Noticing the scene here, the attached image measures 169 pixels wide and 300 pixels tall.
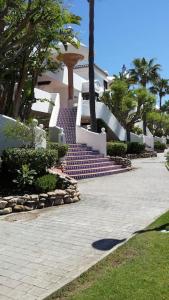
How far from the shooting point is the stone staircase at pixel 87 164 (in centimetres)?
1720

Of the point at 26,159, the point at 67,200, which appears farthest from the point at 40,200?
the point at 26,159

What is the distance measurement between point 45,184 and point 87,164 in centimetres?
745

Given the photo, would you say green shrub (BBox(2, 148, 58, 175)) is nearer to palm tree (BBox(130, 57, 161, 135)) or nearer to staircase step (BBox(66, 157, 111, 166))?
staircase step (BBox(66, 157, 111, 166))

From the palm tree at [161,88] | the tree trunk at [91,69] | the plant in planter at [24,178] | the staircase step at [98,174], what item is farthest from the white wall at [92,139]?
the palm tree at [161,88]

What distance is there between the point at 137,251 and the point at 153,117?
36.7 meters

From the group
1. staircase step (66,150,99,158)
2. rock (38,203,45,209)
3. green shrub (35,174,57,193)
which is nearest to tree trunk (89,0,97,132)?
staircase step (66,150,99,158)

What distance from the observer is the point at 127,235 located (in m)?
7.80

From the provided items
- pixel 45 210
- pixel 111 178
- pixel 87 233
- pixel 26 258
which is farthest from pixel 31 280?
pixel 111 178

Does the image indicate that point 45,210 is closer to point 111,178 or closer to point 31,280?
point 31,280

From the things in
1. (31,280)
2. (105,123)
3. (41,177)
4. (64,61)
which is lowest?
(31,280)

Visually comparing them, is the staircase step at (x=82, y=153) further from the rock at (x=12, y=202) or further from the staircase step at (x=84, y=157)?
the rock at (x=12, y=202)

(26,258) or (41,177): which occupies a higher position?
(41,177)

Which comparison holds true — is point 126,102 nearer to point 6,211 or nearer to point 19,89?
point 19,89

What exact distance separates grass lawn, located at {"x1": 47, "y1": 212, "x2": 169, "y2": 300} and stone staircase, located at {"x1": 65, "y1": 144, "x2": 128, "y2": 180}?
10.3 meters
